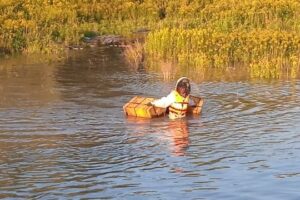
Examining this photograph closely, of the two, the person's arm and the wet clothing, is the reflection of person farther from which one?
the person's arm

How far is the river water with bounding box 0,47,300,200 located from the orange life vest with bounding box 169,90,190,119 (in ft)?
0.89

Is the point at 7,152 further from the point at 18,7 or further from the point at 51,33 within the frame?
the point at 18,7

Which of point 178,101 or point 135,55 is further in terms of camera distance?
point 135,55

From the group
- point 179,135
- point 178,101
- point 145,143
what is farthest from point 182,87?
point 145,143

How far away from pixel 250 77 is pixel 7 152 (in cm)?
998

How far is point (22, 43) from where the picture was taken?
26.2 m

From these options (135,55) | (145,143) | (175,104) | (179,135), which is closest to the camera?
(145,143)

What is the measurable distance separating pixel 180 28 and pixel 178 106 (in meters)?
12.8

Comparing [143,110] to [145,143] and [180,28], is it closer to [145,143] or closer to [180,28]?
[145,143]

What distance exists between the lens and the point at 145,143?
11492 mm

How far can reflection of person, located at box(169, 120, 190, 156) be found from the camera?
36.1 feet

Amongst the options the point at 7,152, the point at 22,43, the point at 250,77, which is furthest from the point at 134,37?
the point at 7,152

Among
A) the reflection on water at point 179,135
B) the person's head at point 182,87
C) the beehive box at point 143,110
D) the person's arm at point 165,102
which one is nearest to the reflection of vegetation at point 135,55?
the beehive box at point 143,110

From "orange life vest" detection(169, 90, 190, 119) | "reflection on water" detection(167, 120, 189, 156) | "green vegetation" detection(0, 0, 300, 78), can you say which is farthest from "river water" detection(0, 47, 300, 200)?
"green vegetation" detection(0, 0, 300, 78)
